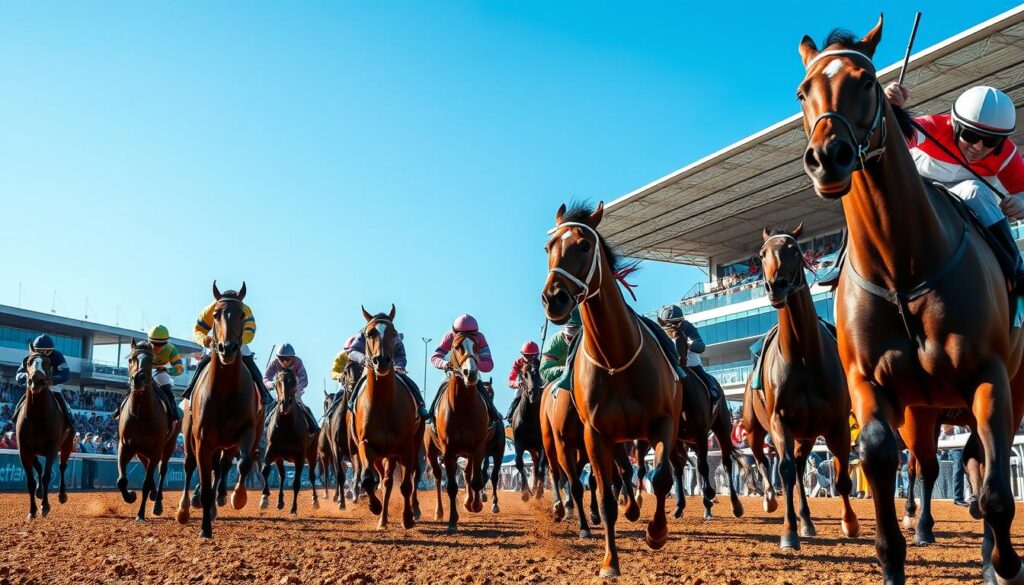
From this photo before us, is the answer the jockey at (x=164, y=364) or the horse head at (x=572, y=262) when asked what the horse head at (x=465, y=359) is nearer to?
the horse head at (x=572, y=262)

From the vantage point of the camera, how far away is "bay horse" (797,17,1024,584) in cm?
427

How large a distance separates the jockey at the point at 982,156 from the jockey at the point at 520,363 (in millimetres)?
12023

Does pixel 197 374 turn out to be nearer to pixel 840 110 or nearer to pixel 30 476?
pixel 30 476

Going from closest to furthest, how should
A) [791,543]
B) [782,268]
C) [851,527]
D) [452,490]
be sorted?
[791,543] → [782,268] → [851,527] → [452,490]

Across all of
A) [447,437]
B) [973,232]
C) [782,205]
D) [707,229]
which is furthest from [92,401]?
[973,232]

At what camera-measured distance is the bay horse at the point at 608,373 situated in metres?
7.57

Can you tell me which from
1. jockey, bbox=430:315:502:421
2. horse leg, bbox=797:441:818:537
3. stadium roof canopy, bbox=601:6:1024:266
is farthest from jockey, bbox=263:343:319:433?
stadium roof canopy, bbox=601:6:1024:266

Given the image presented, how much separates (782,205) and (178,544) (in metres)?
44.2

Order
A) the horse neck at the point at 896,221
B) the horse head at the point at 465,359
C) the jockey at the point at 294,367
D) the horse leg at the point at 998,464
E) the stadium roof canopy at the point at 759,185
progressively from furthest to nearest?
the stadium roof canopy at the point at 759,185 < the jockey at the point at 294,367 < the horse head at the point at 465,359 < the horse neck at the point at 896,221 < the horse leg at the point at 998,464

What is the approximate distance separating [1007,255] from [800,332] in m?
4.20

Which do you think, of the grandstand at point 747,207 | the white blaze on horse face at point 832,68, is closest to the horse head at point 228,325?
the white blaze on horse face at point 832,68

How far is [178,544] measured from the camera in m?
9.83

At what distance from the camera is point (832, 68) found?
4461mm

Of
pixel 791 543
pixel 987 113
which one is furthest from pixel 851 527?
pixel 987 113
